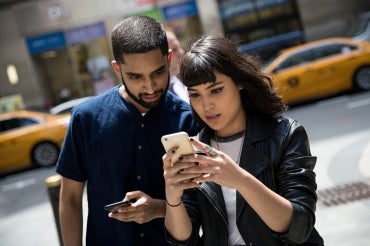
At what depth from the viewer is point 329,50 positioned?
12234mm

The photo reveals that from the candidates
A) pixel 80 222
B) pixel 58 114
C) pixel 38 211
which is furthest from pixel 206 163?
pixel 58 114

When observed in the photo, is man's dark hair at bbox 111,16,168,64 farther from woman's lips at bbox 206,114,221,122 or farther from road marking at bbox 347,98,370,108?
road marking at bbox 347,98,370,108

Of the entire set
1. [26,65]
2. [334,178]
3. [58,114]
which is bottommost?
[334,178]

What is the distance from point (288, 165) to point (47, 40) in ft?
62.2

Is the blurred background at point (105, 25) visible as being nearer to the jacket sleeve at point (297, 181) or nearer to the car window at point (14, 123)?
the car window at point (14, 123)

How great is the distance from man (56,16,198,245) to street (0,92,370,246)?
2650mm

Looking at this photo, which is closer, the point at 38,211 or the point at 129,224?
the point at 129,224

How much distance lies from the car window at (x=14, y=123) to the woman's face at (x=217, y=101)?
10709mm

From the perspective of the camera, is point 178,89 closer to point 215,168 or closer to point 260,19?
point 215,168

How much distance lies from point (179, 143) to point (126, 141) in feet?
1.98

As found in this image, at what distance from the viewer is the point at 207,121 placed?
6.51 feet

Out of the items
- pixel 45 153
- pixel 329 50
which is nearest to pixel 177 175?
pixel 45 153

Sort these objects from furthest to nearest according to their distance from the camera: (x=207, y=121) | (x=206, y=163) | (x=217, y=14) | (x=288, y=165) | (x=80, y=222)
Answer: (x=217, y=14) < (x=80, y=222) < (x=207, y=121) < (x=288, y=165) < (x=206, y=163)

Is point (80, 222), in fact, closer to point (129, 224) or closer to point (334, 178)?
point (129, 224)
